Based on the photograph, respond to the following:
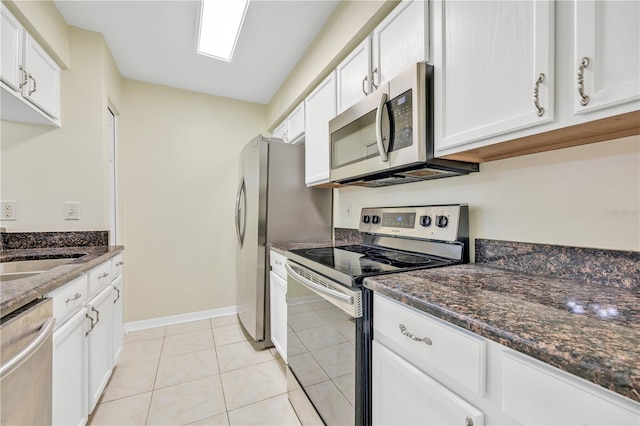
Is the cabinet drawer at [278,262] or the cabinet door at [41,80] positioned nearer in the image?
the cabinet door at [41,80]

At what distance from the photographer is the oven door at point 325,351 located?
38.4 inches

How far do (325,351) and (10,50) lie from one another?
7.35ft

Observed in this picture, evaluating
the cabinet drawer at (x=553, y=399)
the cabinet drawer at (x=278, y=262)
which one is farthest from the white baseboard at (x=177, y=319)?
the cabinet drawer at (x=553, y=399)

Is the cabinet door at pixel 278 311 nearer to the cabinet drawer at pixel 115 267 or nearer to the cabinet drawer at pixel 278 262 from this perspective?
the cabinet drawer at pixel 278 262

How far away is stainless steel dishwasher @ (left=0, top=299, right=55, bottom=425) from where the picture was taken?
2.41 ft

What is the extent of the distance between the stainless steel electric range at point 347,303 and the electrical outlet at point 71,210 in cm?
167

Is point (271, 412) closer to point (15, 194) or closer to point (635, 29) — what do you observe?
point (635, 29)

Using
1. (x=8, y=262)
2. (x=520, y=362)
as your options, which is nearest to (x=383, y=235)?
(x=520, y=362)

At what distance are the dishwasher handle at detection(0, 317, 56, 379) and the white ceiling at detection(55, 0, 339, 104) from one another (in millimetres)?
1937

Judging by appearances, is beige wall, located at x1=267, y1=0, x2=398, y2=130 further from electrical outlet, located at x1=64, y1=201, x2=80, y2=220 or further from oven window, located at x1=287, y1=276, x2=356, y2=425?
electrical outlet, located at x1=64, y1=201, x2=80, y2=220

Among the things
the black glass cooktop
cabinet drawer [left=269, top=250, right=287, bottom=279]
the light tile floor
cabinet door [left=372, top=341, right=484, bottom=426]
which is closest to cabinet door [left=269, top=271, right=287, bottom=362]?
cabinet drawer [left=269, top=250, right=287, bottom=279]

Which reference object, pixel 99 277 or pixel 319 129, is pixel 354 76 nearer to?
pixel 319 129

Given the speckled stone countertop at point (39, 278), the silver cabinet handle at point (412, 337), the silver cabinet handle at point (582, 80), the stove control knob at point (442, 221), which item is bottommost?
the silver cabinet handle at point (412, 337)

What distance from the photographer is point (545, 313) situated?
0.62 meters
